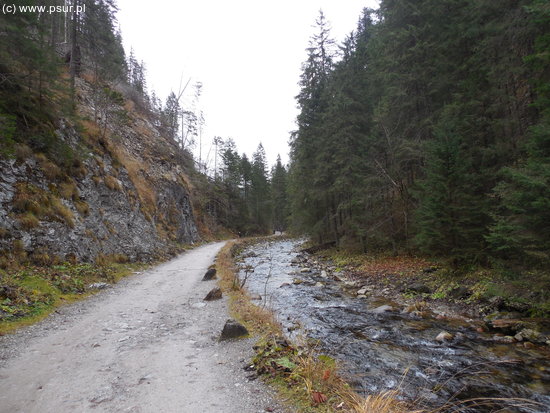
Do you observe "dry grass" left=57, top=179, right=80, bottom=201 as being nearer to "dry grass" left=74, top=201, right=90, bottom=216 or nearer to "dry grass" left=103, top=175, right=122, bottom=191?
"dry grass" left=74, top=201, right=90, bottom=216

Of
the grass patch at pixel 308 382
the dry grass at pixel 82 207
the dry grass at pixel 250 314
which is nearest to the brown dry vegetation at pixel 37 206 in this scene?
the dry grass at pixel 82 207

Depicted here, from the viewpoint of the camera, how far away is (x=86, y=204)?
595 inches

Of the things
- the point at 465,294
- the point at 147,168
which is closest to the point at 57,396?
the point at 465,294

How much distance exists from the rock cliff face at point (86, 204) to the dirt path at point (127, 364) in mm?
4016

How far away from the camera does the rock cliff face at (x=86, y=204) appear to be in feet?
35.5

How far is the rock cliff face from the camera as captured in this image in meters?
10.8

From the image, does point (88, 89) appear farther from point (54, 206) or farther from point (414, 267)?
point (414, 267)

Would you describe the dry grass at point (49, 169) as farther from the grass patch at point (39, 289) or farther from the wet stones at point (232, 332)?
the wet stones at point (232, 332)

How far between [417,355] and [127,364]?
627cm

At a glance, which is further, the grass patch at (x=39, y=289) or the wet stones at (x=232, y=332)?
the grass patch at (x=39, y=289)

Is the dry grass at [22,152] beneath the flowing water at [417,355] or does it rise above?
above

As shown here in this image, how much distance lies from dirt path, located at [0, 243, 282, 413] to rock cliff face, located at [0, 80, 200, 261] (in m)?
4.02

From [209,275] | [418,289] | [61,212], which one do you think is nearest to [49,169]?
[61,212]

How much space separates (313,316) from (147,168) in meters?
26.6
